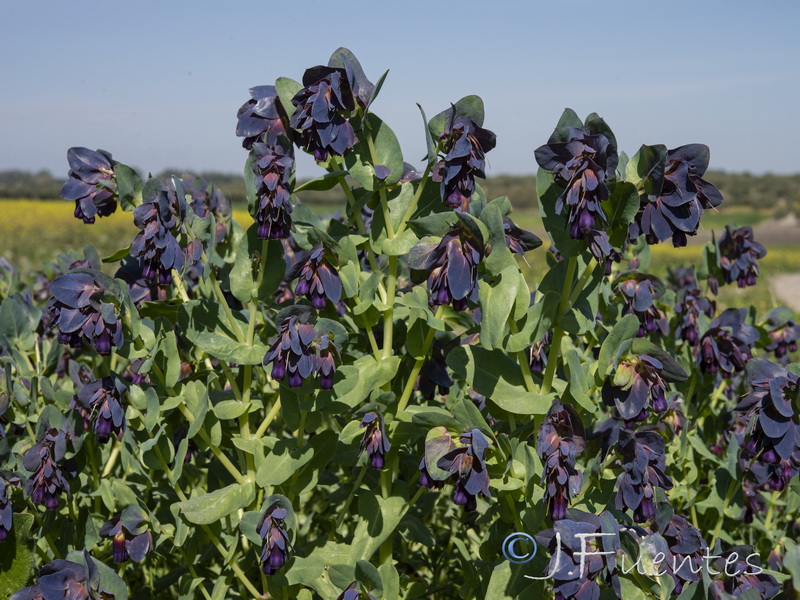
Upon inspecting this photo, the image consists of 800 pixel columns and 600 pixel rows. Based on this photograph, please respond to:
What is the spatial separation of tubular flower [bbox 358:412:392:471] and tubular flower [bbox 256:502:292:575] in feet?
0.96

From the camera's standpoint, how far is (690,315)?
3229 millimetres

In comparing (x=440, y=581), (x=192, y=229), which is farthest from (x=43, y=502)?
(x=440, y=581)

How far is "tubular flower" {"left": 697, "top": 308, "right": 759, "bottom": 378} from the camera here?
115 inches

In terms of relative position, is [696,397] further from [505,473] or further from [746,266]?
[505,473]

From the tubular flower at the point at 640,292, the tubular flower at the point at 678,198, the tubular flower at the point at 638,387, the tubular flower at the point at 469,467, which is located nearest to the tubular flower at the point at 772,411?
the tubular flower at the point at 638,387

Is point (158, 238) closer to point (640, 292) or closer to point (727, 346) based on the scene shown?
point (640, 292)

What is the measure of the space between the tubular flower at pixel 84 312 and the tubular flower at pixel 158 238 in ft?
0.44

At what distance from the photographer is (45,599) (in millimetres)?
2096

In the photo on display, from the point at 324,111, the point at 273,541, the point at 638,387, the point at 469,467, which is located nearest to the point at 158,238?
the point at 324,111

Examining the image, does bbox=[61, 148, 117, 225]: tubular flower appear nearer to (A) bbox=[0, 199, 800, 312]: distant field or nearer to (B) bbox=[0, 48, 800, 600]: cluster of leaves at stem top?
(B) bbox=[0, 48, 800, 600]: cluster of leaves at stem top

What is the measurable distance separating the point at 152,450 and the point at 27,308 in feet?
3.27

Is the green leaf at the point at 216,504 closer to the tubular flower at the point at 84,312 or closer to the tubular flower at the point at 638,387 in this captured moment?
the tubular flower at the point at 84,312

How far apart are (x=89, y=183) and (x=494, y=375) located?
4.19 ft

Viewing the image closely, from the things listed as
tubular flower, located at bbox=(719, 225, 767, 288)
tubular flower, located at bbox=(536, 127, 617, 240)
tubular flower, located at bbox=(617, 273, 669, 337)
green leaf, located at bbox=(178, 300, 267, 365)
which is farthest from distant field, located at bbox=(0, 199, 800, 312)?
tubular flower, located at bbox=(536, 127, 617, 240)
